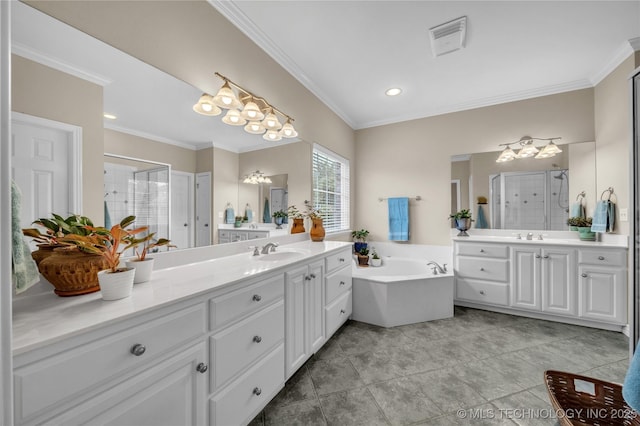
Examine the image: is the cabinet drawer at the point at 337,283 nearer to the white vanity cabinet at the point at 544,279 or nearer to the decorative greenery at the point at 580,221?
the white vanity cabinet at the point at 544,279

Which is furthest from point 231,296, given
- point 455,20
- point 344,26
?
point 455,20

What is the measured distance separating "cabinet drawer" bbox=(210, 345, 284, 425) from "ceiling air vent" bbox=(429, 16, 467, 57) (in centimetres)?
248

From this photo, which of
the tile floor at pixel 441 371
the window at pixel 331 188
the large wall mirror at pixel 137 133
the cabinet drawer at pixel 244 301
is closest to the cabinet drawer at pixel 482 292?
the tile floor at pixel 441 371

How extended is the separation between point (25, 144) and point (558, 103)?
13.9 ft

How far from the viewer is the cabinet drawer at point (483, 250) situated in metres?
2.67

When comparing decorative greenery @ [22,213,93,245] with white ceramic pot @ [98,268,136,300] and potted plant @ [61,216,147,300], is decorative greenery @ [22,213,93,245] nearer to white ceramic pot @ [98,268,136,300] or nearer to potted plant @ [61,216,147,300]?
potted plant @ [61,216,147,300]

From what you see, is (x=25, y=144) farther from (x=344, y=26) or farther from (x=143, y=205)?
(x=344, y=26)

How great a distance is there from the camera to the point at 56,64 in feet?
3.12

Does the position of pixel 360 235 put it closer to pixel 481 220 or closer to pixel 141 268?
pixel 481 220

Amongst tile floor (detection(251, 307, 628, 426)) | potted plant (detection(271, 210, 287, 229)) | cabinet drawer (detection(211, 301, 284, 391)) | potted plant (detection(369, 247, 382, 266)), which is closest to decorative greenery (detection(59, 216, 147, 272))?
cabinet drawer (detection(211, 301, 284, 391))

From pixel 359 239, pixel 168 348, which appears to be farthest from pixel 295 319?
pixel 359 239

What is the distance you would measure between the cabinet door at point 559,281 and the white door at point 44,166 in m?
3.62

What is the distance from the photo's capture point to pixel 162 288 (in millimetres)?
1005

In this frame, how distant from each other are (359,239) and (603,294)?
2.48 meters
